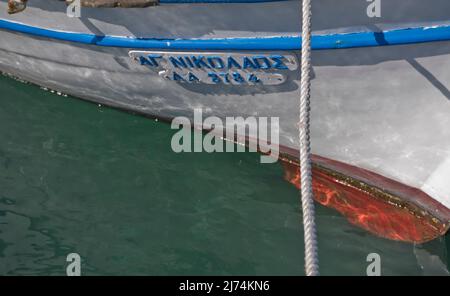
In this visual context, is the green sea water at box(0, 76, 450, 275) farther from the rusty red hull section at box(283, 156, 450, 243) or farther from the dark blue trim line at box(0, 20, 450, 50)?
the dark blue trim line at box(0, 20, 450, 50)

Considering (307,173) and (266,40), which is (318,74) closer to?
(266,40)

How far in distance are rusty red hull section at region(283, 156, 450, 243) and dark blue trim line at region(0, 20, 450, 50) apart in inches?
50.4

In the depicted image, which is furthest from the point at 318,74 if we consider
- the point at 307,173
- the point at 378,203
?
the point at 307,173

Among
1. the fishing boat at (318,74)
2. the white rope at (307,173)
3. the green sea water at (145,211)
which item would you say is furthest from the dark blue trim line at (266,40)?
the green sea water at (145,211)

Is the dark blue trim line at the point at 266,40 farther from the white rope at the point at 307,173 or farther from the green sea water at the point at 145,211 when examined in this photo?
the green sea water at the point at 145,211

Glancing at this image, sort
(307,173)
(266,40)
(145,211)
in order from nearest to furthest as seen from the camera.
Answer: (307,173)
(266,40)
(145,211)

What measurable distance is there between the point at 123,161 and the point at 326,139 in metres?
1.88

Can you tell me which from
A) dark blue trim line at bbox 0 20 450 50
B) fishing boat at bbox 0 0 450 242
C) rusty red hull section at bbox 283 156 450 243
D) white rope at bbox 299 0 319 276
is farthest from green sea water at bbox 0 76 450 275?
white rope at bbox 299 0 319 276

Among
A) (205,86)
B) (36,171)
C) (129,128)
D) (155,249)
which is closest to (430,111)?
(205,86)

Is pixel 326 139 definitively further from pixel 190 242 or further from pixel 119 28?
pixel 119 28

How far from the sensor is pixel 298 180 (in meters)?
6.32

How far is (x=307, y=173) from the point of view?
13.7ft

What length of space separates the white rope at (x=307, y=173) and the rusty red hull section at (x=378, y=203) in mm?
1808

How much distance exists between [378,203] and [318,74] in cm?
134
